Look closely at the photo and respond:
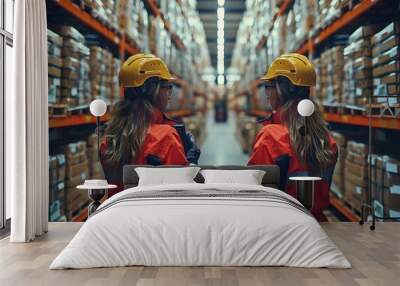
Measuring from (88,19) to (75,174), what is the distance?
1.65 m

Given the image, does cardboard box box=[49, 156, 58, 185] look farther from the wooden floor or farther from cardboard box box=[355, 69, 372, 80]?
cardboard box box=[355, 69, 372, 80]

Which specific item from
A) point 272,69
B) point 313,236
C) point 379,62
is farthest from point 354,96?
point 313,236

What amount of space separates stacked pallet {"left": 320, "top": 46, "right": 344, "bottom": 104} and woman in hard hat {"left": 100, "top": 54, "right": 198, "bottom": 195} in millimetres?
1689

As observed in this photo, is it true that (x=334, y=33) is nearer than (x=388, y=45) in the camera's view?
No

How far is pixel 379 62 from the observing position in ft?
20.6

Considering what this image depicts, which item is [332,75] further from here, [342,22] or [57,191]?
[57,191]

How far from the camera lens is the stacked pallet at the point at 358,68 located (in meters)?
6.40

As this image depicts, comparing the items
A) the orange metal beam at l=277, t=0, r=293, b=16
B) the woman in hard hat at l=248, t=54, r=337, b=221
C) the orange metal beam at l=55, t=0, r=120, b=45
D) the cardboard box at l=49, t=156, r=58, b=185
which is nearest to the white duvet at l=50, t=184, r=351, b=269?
the cardboard box at l=49, t=156, r=58, b=185

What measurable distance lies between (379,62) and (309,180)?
1.39 meters

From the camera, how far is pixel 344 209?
685 centimetres

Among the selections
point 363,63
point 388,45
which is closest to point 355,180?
point 363,63

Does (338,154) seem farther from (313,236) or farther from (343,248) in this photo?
(313,236)

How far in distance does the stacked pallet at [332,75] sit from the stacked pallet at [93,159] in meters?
2.55

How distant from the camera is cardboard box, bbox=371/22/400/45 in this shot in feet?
20.0
